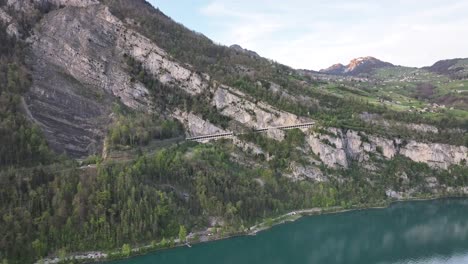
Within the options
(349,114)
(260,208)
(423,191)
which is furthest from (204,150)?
(423,191)

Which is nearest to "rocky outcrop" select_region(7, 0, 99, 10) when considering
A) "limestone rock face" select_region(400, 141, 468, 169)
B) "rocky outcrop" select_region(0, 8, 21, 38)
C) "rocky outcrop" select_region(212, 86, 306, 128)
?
"rocky outcrop" select_region(0, 8, 21, 38)

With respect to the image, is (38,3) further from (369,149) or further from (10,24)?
(369,149)

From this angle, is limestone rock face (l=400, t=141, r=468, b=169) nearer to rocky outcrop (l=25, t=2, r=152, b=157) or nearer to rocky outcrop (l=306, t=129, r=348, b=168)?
rocky outcrop (l=306, t=129, r=348, b=168)

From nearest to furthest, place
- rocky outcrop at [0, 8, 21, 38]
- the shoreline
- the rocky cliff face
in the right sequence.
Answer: the shoreline, the rocky cliff face, rocky outcrop at [0, 8, 21, 38]

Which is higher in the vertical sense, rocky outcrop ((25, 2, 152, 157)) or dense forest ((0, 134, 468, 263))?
rocky outcrop ((25, 2, 152, 157))

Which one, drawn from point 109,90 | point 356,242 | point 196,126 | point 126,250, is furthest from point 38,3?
point 356,242
